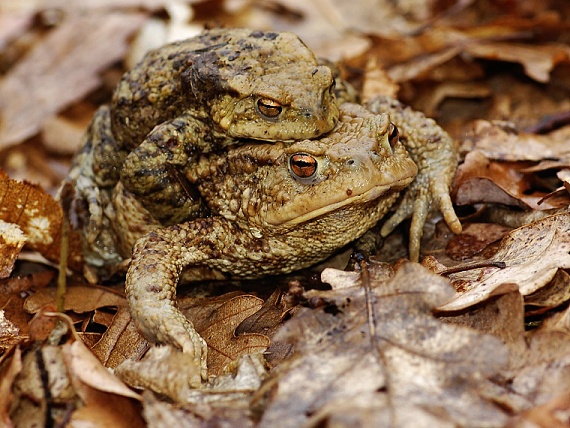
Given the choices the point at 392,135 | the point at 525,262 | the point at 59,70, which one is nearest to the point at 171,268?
the point at 392,135

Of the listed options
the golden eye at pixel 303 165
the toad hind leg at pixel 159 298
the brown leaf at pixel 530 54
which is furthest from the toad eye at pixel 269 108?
the brown leaf at pixel 530 54

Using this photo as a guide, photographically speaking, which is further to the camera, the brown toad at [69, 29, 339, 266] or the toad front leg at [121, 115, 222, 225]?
the toad front leg at [121, 115, 222, 225]

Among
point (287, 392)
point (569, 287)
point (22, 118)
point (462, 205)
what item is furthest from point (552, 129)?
point (22, 118)

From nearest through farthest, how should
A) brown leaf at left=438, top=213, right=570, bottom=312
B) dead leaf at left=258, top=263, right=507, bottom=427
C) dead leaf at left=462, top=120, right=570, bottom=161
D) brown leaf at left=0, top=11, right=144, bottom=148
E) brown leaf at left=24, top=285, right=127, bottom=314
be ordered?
1. dead leaf at left=258, top=263, right=507, bottom=427
2. brown leaf at left=438, top=213, right=570, bottom=312
3. brown leaf at left=24, top=285, right=127, bottom=314
4. dead leaf at left=462, top=120, right=570, bottom=161
5. brown leaf at left=0, top=11, right=144, bottom=148

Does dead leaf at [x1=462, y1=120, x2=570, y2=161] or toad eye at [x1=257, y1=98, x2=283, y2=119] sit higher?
toad eye at [x1=257, y1=98, x2=283, y2=119]

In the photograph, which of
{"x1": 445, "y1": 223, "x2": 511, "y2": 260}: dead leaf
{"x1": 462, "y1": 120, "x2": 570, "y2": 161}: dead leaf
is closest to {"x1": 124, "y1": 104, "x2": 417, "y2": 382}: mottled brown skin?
{"x1": 445, "y1": 223, "x2": 511, "y2": 260}: dead leaf

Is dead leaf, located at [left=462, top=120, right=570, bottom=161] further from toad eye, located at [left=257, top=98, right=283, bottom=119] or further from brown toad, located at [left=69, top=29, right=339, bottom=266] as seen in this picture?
toad eye, located at [left=257, top=98, right=283, bottom=119]

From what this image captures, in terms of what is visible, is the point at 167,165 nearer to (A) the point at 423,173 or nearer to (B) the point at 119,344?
(B) the point at 119,344
